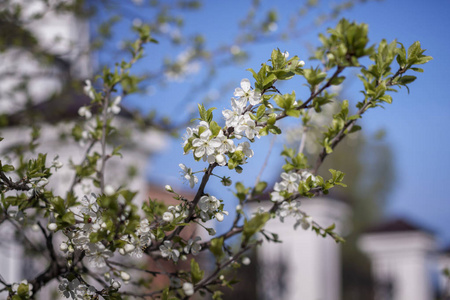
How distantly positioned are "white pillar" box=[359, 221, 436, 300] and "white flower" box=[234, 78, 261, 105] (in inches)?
420

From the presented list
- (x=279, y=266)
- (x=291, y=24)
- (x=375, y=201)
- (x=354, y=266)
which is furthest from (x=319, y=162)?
(x=375, y=201)

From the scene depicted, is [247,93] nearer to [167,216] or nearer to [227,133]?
[227,133]

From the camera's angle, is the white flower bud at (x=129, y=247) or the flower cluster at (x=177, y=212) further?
the flower cluster at (x=177, y=212)

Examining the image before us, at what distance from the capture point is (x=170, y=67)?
15.0ft

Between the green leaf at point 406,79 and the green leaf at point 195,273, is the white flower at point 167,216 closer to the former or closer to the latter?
the green leaf at point 195,273

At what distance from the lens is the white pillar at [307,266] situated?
8.84 m

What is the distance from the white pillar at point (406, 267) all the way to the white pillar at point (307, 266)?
2.51 m

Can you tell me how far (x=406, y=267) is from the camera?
10.9 metres

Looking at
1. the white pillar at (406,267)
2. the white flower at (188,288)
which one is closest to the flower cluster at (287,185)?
the white flower at (188,288)

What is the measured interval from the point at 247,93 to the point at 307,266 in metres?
8.02

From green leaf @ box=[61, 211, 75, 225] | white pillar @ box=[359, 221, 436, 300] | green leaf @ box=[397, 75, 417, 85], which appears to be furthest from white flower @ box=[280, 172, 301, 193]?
white pillar @ box=[359, 221, 436, 300]

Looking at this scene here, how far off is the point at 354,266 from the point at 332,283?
386 inches

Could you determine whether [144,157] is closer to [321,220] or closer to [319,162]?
[321,220]

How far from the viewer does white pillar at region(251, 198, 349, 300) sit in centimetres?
884
